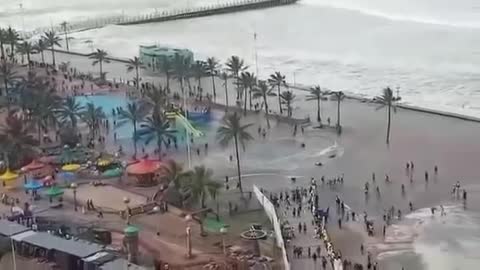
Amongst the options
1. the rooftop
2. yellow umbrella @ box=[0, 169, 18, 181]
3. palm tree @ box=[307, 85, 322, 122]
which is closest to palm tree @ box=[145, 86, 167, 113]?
palm tree @ box=[307, 85, 322, 122]

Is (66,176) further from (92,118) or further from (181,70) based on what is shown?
(181,70)

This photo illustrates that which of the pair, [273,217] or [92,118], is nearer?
[273,217]

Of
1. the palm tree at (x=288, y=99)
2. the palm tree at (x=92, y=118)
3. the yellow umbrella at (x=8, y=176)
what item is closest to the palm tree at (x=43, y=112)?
the palm tree at (x=92, y=118)

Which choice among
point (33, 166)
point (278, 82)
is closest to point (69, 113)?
point (33, 166)

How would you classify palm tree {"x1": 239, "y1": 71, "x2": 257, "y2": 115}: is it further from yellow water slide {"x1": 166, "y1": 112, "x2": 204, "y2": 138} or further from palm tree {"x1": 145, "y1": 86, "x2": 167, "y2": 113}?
yellow water slide {"x1": 166, "y1": 112, "x2": 204, "y2": 138}

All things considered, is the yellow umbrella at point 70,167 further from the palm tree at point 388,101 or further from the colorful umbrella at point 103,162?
the palm tree at point 388,101

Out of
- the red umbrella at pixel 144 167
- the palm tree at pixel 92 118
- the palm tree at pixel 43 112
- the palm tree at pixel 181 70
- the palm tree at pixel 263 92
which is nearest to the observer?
the red umbrella at pixel 144 167

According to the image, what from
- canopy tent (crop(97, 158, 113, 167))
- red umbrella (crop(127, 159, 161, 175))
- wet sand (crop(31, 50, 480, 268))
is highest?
red umbrella (crop(127, 159, 161, 175))
